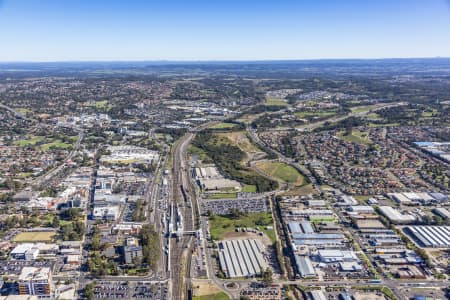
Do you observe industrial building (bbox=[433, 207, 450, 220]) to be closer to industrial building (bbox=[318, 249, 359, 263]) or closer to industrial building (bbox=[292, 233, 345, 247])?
industrial building (bbox=[292, 233, 345, 247])

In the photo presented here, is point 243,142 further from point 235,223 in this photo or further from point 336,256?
point 336,256

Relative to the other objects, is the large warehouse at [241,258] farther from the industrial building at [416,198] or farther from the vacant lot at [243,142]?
the vacant lot at [243,142]

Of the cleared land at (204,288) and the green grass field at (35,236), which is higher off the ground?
the green grass field at (35,236)

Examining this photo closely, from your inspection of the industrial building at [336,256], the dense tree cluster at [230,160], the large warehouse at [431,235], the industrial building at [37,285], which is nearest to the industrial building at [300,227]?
the industrial building at [336,256]

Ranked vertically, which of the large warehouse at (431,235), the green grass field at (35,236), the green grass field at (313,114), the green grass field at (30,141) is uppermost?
the green grass field at (313,114)

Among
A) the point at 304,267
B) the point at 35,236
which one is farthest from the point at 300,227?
the point at 35,236
